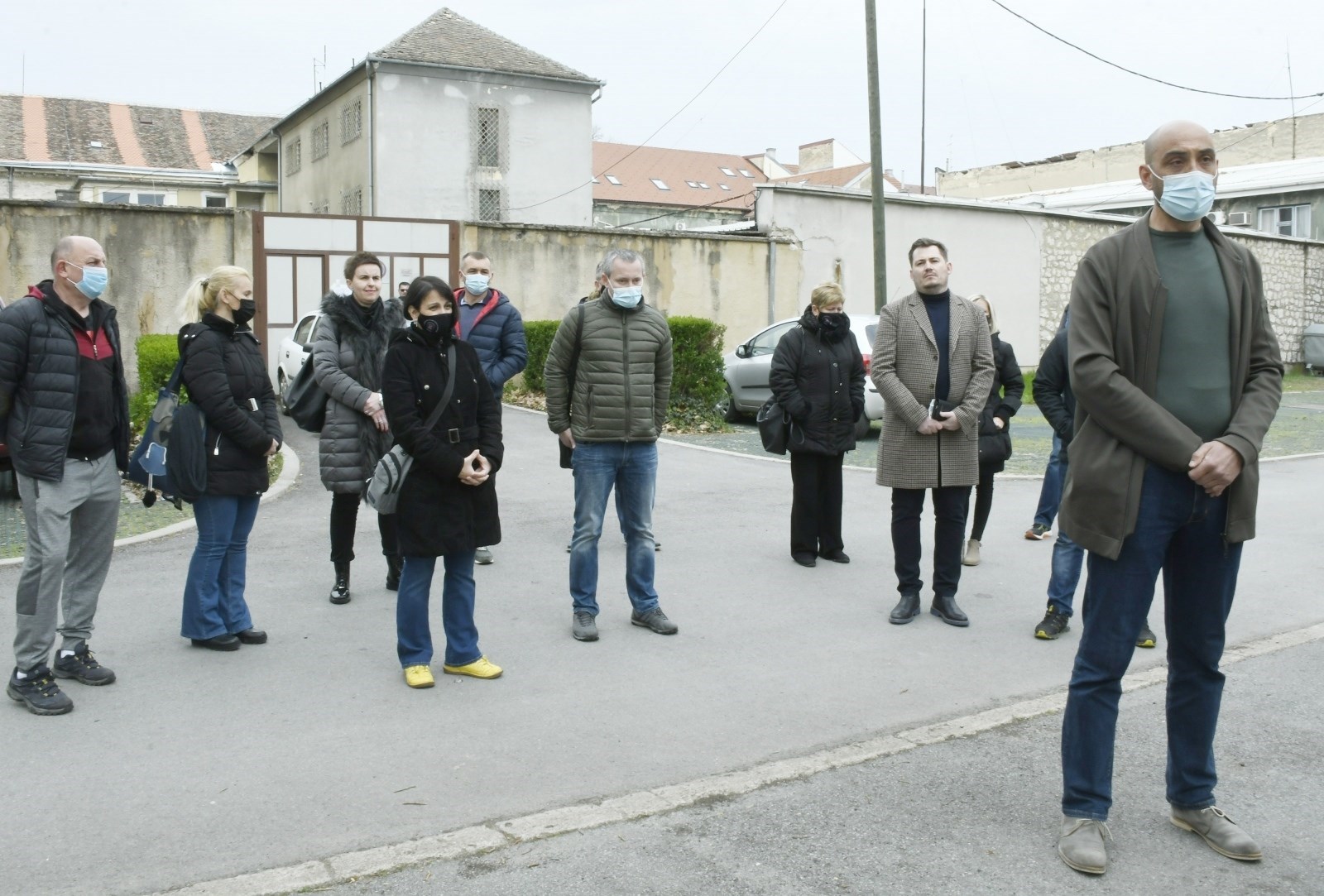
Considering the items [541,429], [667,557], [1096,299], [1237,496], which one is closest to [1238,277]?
[1096,299]

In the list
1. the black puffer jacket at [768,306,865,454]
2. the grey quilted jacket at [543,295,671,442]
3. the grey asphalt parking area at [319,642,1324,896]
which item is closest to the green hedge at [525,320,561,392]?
the black puffer jacket at [768,306,865,454]

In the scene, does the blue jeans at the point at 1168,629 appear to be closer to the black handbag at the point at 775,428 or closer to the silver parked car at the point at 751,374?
the black handbag at the point at 775,428

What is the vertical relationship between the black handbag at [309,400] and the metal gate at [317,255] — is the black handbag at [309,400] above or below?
below

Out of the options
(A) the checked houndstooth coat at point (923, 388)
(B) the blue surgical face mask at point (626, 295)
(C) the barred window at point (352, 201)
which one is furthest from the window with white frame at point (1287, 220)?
(B) the blue surgical face mask at point (626, 295)

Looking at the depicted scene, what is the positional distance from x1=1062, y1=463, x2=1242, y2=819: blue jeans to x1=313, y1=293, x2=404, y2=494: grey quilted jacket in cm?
430

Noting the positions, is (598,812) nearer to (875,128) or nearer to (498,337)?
(498,337)

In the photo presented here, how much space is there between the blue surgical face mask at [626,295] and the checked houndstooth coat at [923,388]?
1.41 meters

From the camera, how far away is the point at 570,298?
21938mm

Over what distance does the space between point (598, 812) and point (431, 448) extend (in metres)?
1.91

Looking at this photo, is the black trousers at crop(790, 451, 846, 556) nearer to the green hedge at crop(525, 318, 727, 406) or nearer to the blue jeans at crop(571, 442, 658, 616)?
the blue jeans at crop(571, 442, 658, 616)

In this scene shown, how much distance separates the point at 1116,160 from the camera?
164 ft

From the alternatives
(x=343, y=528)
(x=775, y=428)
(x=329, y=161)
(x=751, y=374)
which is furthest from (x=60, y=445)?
(x=329, y=161)

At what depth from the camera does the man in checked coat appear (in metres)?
6.77

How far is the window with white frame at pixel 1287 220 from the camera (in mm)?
38688
